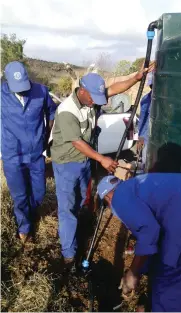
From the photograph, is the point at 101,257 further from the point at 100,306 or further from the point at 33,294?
the point at 33,294

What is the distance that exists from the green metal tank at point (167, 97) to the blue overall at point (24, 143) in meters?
1.20

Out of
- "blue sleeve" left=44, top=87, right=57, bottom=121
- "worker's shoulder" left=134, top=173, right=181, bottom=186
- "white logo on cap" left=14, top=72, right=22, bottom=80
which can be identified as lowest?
"worker's shoulder" left=134, top=173, right=181, bottom=186

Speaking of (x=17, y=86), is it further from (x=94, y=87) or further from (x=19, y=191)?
(x=19, y=191)

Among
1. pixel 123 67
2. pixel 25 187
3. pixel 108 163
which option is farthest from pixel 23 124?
pixel 123 67

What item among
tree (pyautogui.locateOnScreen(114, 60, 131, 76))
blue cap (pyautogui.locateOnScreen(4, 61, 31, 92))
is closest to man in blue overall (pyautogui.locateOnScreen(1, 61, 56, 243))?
blue cap (pyautogui.locateOnScreen(4, 61, 31, 92))

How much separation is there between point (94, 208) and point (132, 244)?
901 millimetres

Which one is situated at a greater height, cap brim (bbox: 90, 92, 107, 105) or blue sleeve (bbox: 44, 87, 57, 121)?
cap brim (bbox: 90, 92, 107, 105)

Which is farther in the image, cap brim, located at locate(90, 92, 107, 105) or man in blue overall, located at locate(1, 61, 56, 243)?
man in blue overall, located at locate(1, 61, 56, 243)

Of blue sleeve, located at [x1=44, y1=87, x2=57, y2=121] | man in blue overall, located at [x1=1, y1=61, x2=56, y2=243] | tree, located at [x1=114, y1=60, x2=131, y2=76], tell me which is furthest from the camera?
tree, located at [x1=114, y1=60, x2=131, y2=76]

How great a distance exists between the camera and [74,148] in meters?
3.16

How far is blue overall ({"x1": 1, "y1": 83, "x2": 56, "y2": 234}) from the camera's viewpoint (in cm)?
→ 325

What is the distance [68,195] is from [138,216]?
142cm

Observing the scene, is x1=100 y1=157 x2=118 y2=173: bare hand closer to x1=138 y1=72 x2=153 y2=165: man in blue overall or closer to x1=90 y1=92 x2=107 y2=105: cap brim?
x1=90 y1=92 x2=107 y2=105: cap brim

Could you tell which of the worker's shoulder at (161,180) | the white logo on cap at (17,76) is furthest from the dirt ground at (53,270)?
the white logo on cap at (17,76)
